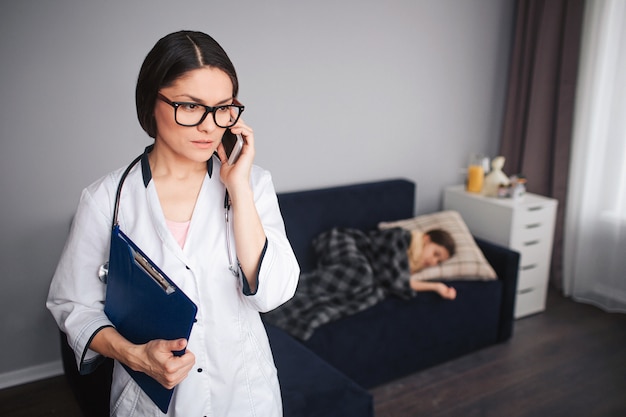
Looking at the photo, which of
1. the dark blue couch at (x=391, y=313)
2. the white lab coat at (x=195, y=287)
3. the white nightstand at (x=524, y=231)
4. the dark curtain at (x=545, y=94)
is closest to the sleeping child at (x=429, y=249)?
the dark blue couch at (x=391, y=313)

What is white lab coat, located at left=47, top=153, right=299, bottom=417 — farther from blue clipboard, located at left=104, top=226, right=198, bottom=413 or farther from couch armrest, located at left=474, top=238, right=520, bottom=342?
couch armrest, located at left=474, top=238, right=520, bottom=342

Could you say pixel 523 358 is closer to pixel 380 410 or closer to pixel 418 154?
pixel 380 410

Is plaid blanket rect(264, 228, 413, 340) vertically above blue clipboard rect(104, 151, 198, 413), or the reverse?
blue clipboard rect(104, 151, 198, 413)

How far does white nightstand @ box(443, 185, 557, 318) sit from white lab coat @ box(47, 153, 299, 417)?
2209mm

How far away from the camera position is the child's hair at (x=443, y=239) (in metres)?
2.77

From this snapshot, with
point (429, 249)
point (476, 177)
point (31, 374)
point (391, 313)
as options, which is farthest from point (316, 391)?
point (476, 177)

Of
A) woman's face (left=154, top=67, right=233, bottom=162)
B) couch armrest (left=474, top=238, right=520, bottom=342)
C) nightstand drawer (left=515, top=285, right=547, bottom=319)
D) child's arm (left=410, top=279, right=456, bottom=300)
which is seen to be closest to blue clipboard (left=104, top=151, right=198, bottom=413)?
woman's face (left=154, top=67, right=233, bottom=162)

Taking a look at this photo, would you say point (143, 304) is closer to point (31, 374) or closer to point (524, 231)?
point (31, 374)

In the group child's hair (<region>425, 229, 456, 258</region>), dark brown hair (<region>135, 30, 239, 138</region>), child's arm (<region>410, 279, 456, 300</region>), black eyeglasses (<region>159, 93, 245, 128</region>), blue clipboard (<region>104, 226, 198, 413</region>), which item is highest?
dark brown hair (<region>135, 30, 239, 138</region>)

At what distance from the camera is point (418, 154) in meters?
3.32

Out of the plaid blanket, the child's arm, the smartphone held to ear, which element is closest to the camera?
the smartphone held to ear

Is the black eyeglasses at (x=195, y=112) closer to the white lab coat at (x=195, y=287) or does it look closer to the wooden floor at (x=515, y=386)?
the white lab coat at (x=195, y=287)

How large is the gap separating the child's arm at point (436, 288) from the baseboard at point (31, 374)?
1.72 metres

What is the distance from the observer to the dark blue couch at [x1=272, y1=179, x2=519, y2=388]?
225 centimetres
